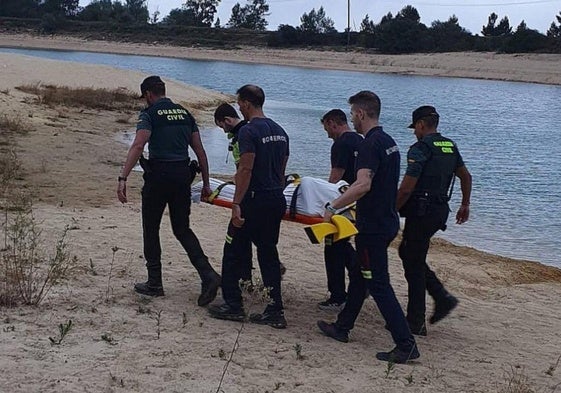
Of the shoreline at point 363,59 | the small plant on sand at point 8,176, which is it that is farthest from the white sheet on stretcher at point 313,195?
the shoreline at point 363,59

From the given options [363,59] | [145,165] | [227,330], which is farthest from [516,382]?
[363,59]

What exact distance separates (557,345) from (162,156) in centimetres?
356

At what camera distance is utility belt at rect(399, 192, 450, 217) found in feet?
21.2

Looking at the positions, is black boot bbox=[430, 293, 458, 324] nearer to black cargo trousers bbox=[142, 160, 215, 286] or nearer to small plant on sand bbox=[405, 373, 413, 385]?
small plant on sand bbox=[405, 373, 413, 385]

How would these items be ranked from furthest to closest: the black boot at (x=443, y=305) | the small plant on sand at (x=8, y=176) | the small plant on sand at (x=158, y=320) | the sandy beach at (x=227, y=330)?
the small plant on sand at (x=8, y=176) → the black boot at (x=443, y=305) → the small plant on sand at (x=158, y=320) → the sandy beach at (x=227, y=330)

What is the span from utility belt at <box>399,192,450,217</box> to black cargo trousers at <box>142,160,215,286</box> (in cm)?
158

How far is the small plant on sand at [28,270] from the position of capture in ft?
20.3

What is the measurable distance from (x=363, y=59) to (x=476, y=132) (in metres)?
43.9

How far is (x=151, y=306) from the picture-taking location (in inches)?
259

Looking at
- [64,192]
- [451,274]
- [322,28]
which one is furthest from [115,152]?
[322,28]

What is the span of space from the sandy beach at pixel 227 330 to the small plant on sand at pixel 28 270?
11cm

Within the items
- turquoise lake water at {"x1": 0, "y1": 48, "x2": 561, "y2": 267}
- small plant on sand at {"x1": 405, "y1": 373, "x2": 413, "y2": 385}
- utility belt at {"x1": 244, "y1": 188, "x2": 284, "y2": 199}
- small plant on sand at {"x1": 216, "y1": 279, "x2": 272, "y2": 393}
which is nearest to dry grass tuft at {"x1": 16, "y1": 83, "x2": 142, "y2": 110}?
turquoise lake water at {"x1": 0, "y1": 48, "x2": 561, "y2": 267}

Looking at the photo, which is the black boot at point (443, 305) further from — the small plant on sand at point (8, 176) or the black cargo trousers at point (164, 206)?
the small plant on sand at point (8, 176)

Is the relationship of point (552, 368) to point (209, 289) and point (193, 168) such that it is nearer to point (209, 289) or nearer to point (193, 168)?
point (209, 289)
